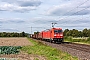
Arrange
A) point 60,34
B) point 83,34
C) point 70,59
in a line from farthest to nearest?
point 83,34 < point 60,34 < point 70,59

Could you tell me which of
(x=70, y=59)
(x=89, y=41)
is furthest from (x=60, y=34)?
(x=70, y=59)

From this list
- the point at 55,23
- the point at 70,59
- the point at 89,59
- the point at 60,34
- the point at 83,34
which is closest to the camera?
the point at 70,59

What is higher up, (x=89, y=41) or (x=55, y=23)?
(x=55, y=23)

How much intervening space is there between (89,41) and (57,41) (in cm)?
736

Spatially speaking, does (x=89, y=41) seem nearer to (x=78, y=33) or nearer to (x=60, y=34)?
(x=60, y=34)

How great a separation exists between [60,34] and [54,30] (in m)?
1.54

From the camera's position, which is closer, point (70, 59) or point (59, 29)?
point (70, 59)

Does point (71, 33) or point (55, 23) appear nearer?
point (55, 23)

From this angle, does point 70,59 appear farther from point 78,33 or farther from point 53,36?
point 78,33

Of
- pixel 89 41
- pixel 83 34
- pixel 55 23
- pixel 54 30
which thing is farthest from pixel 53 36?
pixel 83 34

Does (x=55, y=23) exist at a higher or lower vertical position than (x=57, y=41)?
higher

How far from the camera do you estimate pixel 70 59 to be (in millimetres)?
15164

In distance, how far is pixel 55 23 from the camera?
262 feet

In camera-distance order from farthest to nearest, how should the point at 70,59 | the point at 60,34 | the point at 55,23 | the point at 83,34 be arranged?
1. the point at 83,34
2. the point at 55,23
3. the point at 60,34
4. the point at 70,59
